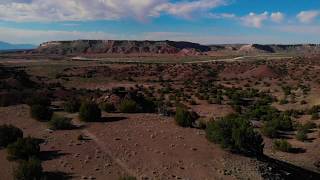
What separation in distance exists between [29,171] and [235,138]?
1172 centimetres

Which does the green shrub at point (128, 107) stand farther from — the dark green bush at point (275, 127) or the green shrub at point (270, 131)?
the dark green bush at point (275, 127)

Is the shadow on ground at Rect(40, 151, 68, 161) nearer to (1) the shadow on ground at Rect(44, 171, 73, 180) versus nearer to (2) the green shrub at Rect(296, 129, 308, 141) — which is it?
(1) the shadow on ground at Rect(44, 171, 73, 180)

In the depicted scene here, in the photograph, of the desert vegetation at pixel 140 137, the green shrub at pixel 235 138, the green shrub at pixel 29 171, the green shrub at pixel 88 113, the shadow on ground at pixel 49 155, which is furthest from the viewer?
the green shrub at pixel 88 113

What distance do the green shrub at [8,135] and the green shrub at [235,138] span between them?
11.1 meters

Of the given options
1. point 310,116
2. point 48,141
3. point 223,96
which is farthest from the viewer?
point 223,96

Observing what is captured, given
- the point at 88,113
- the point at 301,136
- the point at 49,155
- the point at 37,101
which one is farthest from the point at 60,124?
the point at 301,136

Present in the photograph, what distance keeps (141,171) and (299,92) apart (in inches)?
1802

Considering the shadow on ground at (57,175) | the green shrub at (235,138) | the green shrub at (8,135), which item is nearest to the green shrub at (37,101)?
the green shrub at (8,135)

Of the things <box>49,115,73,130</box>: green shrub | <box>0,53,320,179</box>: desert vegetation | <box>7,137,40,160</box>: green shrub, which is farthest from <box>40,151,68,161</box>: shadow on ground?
<box>49,115,73,130</box>: green shrub

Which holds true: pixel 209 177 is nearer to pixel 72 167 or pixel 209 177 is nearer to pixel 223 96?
pixel 72 167

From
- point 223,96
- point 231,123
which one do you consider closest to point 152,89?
point 223,96

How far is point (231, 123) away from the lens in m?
28.5

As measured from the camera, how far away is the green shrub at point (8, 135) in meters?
25.4

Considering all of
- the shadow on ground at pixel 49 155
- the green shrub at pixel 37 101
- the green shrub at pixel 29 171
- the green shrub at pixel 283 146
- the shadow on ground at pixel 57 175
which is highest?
the green shrub at pixel 37 101
